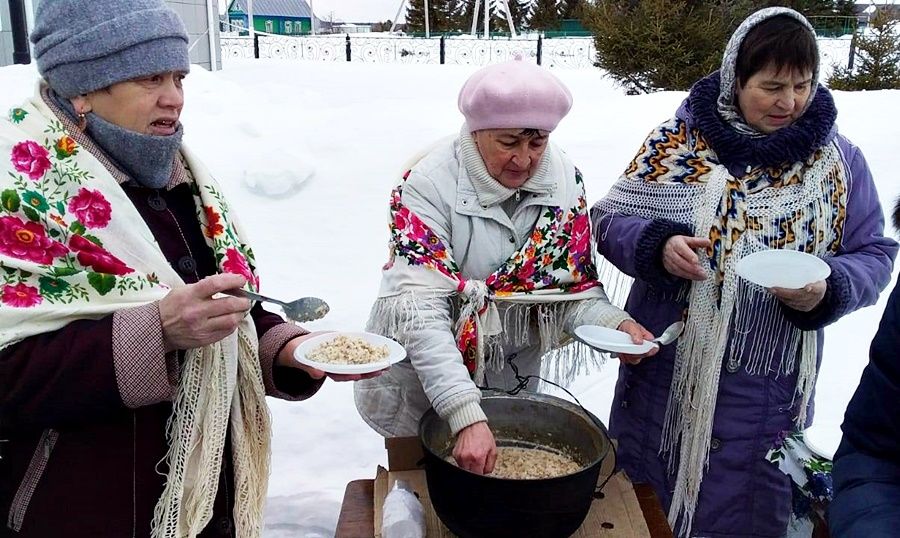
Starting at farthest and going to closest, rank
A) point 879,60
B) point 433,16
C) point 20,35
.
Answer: point 433,16 → point 879,60 → point 20,35

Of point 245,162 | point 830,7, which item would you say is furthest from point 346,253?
point 830,7

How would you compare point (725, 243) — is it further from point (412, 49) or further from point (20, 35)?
point (412, 49)

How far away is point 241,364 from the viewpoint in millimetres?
1593

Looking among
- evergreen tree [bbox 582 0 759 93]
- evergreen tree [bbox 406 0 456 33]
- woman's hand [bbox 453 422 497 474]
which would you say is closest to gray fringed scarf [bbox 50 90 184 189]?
woman's hand [bbox 453 422 497 474]

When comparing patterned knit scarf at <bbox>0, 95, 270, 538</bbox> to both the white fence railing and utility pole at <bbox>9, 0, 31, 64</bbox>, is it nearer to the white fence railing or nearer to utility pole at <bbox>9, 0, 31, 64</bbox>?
utility pole at <bbox>9, 0, 31, 64</bbox>

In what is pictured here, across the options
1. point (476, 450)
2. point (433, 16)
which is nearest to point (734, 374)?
point (476, 450)

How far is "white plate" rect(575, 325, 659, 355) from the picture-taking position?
177cm

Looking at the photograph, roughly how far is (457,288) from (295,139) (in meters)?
5.59

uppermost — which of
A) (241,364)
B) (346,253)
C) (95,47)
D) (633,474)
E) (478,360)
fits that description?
(95,47)

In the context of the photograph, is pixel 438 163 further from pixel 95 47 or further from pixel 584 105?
pixel 584 105

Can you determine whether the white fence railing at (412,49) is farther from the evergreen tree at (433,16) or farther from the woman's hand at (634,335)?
the woman's hand at (634,335)

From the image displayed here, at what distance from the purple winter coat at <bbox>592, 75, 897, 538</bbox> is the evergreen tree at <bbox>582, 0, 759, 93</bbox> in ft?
27.2

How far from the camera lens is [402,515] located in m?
1.62

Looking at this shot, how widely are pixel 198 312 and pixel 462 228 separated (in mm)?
802
